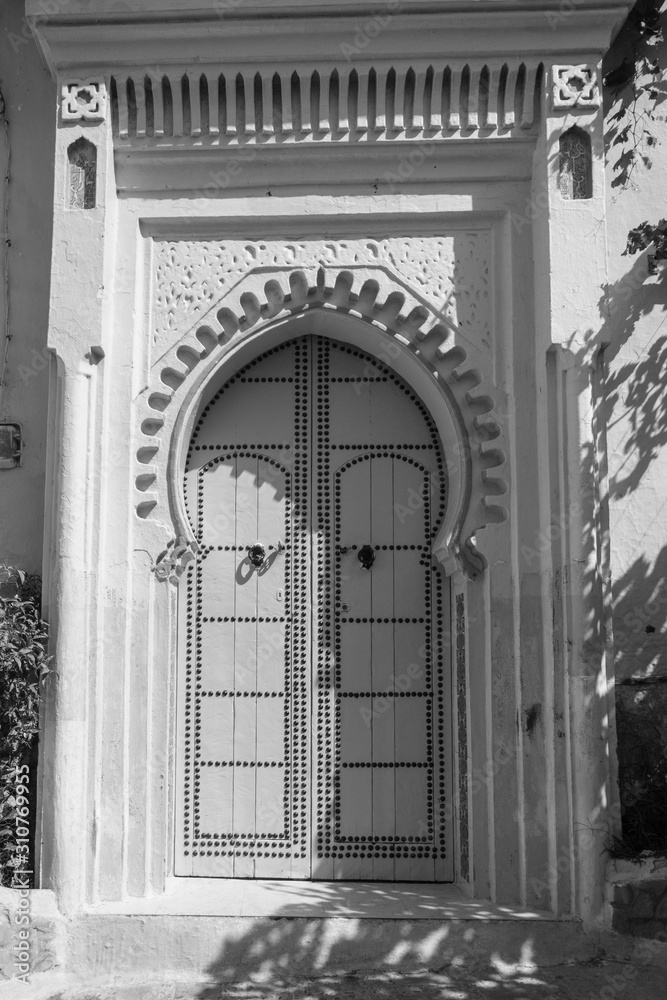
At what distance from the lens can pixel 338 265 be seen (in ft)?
18.2

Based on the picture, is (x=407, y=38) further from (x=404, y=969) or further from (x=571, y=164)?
(x=404, y=969)

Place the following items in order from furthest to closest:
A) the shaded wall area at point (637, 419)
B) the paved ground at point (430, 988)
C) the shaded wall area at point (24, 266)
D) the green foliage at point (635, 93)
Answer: the green foliage at point (635, 93) < the shaded wall area at point (24, 266) < the shaded wall area at point (637, 419) < the paved ground at point (430, 988)

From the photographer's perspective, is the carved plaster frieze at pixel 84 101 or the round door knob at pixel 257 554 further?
the round door knob at pixel 257 554

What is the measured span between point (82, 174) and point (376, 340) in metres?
1.70

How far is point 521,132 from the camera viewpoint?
18.0 feet

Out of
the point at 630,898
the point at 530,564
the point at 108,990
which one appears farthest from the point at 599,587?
the point at 108,990

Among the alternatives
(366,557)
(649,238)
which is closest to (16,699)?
(366,557)

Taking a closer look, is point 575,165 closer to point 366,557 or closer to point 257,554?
point 366,557

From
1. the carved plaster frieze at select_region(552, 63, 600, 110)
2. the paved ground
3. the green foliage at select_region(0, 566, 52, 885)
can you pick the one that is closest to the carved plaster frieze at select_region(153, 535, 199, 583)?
the green foliage at select_region(0, 566, 52, 885)

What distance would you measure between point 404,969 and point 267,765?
1210mm

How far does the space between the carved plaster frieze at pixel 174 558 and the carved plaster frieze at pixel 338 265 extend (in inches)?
39.0

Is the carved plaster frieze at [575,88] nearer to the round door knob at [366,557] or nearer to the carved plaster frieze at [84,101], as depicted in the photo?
the carved plaster frieze at [84,101]

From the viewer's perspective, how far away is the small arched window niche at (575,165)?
536cm

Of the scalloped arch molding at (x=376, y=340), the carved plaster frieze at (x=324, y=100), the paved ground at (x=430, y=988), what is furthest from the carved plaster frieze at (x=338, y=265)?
the paved ground at (x=430, y=988)
